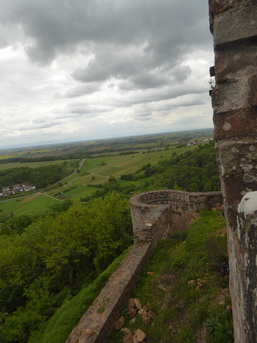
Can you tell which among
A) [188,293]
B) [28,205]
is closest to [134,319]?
[188,293]

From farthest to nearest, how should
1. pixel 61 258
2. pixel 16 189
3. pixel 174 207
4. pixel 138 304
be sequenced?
1. pixel 16 189
2. pixel 61 258
3. pixel 174 207
4. pixel 138 304

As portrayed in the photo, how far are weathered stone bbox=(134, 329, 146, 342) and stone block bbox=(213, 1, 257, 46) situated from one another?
553 centimetres

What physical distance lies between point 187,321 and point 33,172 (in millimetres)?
81979

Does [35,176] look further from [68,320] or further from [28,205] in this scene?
[68,320]

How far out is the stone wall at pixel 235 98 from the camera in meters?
2.38

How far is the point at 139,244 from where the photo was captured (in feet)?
26.6

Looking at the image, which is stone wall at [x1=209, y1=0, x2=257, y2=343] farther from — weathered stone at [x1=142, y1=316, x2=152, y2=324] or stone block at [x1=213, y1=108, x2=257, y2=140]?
weathered stone at [x1=142, y1=316, x2=152, y2=324]

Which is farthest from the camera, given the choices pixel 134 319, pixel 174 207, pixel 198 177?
pixel 198 177

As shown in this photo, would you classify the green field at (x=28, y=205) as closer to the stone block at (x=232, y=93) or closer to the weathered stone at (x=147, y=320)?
the weathered stone at (x=147, y=320)

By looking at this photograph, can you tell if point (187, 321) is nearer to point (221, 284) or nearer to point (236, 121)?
point (221, 284)

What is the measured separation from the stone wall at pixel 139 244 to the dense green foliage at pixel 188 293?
37cm

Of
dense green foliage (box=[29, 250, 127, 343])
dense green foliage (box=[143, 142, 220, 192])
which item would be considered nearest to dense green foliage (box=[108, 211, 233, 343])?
dense green foliage (box=[29, 250, 127, 343])

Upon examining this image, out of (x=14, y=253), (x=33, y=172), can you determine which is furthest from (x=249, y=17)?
(x=33, y=172)

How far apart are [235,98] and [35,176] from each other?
7869 centimetres
